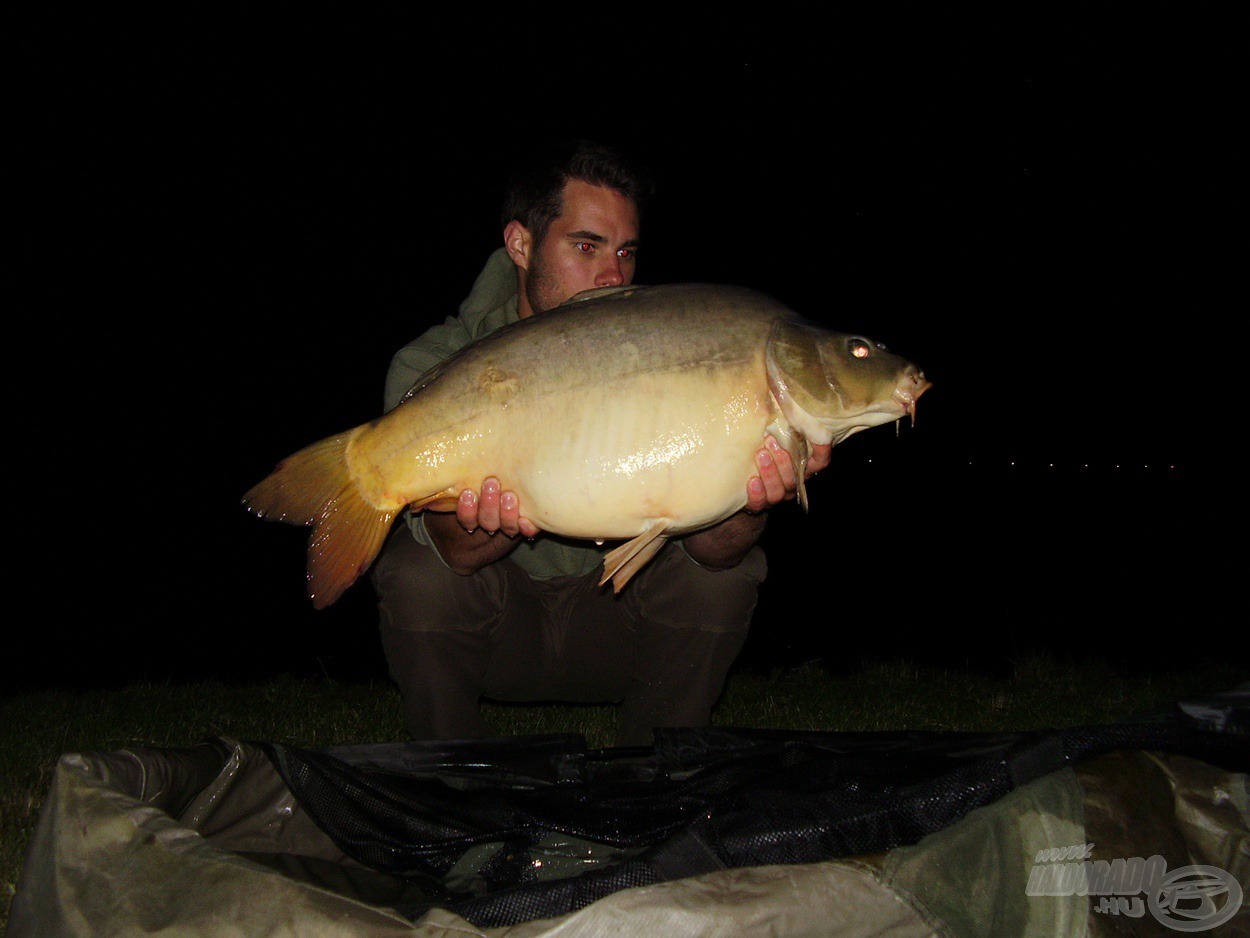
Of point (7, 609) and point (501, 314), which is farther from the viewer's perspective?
point (7, 609)

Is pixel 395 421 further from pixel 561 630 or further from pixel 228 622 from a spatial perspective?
pixel 228 622

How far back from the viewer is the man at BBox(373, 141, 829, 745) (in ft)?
5.97

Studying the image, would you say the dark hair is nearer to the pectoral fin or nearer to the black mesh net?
the pectoral fin

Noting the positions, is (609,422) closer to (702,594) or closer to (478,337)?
(702,594)

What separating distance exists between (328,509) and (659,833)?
0.72m

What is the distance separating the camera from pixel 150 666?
4.27 meters

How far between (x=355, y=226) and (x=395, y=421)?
85.6 feet

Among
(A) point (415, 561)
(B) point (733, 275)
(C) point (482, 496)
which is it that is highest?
(C) point (482, 496)

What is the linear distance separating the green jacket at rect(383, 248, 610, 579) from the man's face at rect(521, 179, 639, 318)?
152 millimetres

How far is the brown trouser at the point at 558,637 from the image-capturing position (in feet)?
5.98

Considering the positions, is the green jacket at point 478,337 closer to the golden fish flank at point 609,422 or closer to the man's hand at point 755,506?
the man's hand at point 755,506

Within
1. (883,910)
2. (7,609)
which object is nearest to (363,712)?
(883,910)

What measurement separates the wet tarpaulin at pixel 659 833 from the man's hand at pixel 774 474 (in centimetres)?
41

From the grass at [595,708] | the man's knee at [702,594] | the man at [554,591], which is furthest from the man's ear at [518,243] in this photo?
the grass at [595,708]
